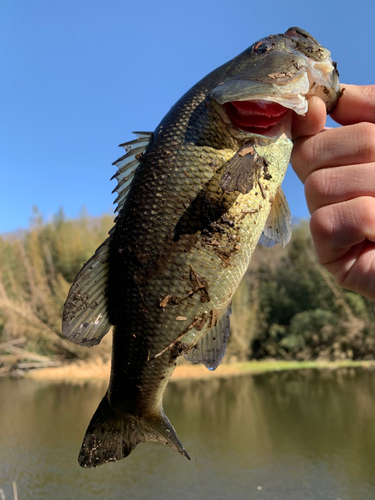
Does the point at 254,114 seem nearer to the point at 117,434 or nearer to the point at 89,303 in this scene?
the point at 89,303

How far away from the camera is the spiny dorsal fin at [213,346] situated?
5.81ft

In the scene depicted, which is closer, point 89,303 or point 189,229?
point 189,229

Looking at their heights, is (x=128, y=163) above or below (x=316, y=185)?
above

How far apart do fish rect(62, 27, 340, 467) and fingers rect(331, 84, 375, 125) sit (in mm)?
63

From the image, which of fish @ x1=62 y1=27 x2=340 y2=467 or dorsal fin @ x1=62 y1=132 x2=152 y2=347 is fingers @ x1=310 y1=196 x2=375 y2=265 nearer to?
fish @ x1=62 y1=27 x2=340 y2=467

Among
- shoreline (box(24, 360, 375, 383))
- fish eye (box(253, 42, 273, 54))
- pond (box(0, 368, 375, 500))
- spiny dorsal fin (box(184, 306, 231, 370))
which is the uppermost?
fish eye (box(253, 42, 273, 54))

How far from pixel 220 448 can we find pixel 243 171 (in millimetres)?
13284

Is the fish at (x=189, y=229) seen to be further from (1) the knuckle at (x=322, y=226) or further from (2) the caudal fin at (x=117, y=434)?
(1) the knuckle at (x=322, y=226)

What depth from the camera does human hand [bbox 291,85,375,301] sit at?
160 cm

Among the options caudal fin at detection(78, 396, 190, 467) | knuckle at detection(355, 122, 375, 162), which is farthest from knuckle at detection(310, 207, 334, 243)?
caudal fin at detection(78, 396, 190, 467)

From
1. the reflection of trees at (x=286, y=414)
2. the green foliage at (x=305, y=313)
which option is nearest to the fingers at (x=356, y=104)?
the reflection of trees at (x=286, y=414)

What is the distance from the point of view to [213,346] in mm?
1797

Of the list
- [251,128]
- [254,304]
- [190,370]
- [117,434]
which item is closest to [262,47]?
[251,128]

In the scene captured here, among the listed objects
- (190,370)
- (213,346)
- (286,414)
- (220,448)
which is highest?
(213,346)
